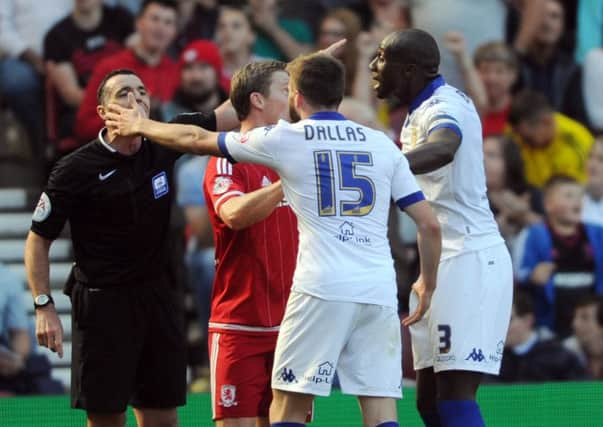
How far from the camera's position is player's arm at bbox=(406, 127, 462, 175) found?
6.32 metres

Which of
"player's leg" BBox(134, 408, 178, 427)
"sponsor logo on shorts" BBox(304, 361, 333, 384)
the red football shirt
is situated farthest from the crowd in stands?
"sponsor logo on shorts" BBox(304, 361, 333, 384)

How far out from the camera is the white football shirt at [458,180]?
670cm

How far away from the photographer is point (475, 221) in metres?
6.82

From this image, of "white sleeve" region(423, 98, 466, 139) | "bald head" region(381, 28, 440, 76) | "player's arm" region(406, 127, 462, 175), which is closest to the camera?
"player's arm" region(406, 127, 462, 175)

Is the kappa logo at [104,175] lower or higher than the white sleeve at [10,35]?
lower

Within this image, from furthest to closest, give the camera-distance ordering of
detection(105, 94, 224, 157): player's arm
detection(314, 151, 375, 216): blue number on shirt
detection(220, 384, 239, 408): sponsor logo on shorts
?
1. detection(220, 384, 239, 408): sponsor logo on shorts
2. detection(105, 94, 224, 157): player's arm
3. detection(314, 151, 375, 216): blue number on shirt

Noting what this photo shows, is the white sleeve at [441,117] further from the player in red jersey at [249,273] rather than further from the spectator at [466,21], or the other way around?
the spectator at [466,21]

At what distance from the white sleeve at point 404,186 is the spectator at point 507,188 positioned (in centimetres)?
581

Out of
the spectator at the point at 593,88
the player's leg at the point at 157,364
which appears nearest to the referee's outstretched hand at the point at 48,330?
the player's leg at the point at 157,364

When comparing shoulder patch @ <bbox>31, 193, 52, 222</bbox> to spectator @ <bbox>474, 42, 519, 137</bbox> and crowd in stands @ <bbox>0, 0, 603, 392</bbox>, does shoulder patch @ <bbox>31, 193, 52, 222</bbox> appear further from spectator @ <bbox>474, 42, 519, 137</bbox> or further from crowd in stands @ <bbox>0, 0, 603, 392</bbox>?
spectator @ <bbox>474, 42, 519, 137</bbox>

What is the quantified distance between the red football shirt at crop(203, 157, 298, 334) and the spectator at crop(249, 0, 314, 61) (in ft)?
18.0

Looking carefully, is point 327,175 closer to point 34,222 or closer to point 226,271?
point 226,271

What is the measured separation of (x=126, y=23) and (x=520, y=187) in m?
3.52

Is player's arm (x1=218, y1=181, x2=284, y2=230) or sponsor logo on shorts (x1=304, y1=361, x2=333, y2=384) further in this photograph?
player's arm (x1=218, y1=181, x2=284, y2=230)
